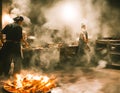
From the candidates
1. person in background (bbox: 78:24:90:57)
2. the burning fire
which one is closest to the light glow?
person in background (bbox: 78:24:90:57)

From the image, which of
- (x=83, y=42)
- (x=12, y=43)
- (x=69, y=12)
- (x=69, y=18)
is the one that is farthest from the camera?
(x=69, y=18)

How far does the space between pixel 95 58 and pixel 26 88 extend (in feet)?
27.5

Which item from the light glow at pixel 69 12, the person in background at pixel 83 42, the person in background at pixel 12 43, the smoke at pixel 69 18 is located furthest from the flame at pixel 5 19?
the person in background at pixel 12 43

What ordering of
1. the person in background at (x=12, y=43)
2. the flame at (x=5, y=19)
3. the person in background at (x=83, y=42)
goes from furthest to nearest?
1. the flame at (x=5, y=19)
2. the person in background at (x=83, y=42)
3. the person in background at (x=12, y=43)

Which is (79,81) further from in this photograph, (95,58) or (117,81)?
(95,58)

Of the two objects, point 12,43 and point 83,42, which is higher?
point 12,43

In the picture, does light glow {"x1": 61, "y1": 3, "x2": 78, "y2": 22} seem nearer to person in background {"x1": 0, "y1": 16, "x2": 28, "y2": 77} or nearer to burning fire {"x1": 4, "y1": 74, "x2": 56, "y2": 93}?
person in background {"x1": 0, "y1": 16, "x2": 28, "y2": 77}

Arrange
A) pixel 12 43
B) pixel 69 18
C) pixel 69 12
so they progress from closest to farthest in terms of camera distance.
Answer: pixel 12 43, pixel 69 12, pixel 69 18

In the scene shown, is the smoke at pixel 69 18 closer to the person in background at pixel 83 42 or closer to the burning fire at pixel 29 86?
the person in background at pixel 83 42

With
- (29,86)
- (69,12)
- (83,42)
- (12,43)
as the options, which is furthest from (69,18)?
(29,86)

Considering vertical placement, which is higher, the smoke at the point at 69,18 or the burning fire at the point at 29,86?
the smoke at the point at 69,18

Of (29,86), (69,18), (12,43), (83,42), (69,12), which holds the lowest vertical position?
(29,86)

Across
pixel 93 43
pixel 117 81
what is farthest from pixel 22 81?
pixel 93 43

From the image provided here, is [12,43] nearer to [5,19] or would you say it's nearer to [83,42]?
[83,42]
